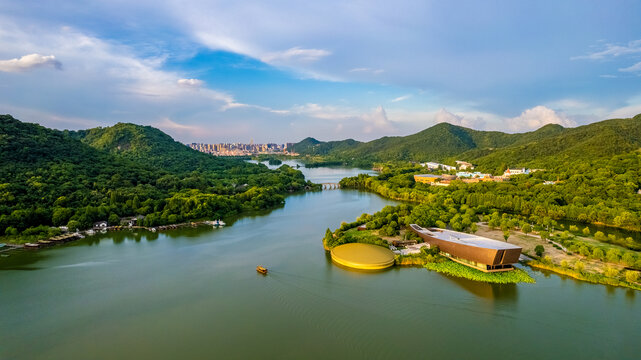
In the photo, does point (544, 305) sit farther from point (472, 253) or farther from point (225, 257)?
point (225, 257)

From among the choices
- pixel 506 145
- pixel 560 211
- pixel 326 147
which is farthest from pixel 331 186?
pixel 326 147

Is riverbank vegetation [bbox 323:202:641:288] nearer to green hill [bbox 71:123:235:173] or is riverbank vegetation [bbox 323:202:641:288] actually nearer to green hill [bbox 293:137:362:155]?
green hill [bbox 71:123:235:173]

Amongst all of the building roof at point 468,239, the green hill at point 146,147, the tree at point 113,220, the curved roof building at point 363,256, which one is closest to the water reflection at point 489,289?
the building roof at point 468,239

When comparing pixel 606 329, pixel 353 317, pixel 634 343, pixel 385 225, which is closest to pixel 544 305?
pixel 606 329

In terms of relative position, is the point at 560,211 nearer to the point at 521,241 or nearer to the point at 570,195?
the point at 570,195

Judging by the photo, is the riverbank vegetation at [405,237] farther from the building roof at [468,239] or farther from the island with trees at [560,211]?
the building roof at [468,239]
